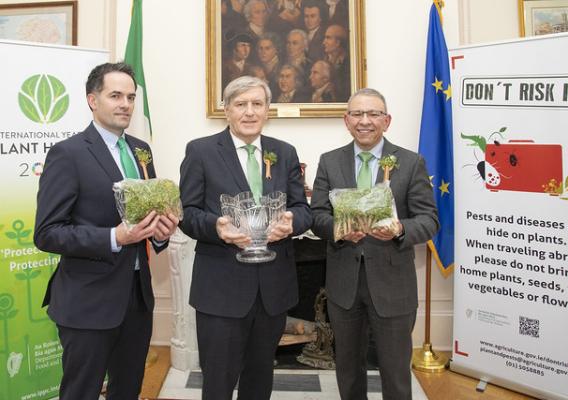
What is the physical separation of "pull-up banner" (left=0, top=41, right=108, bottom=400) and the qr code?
317 cm

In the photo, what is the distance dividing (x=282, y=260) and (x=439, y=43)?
2.46 m

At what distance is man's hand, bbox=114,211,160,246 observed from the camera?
174 centimetres

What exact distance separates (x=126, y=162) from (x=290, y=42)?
2.46 m

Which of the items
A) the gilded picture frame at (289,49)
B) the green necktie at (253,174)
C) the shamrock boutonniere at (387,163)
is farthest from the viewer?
the gilded picture frame at (289,49)

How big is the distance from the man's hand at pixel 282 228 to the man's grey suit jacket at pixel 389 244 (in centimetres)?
32

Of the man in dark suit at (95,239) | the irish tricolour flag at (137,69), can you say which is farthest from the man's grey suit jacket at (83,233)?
the irish tricolour flag at (137,69)

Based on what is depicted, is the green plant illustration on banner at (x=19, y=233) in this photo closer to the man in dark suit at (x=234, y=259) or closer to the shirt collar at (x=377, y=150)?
the man in dark suit at (x=234, y=259)

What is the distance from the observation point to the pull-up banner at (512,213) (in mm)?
2963

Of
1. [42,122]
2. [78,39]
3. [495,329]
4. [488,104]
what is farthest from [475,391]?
[78,39]

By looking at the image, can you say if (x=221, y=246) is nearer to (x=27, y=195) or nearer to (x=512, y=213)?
(x=27, y=195)

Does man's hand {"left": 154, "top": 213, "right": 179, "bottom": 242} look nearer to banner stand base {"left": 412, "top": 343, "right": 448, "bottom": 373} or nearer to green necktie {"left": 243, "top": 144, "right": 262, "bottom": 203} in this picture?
green necktie {"left": 243, "top": 144, "right": 262, "bottom": 203}

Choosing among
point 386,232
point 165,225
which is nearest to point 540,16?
point 386,232

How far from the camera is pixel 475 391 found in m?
3.29

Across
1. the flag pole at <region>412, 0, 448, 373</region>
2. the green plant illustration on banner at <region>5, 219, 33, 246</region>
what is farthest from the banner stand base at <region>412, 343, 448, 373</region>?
the green plant illustration on banner at <region>5, 219, 33, 246</region>
